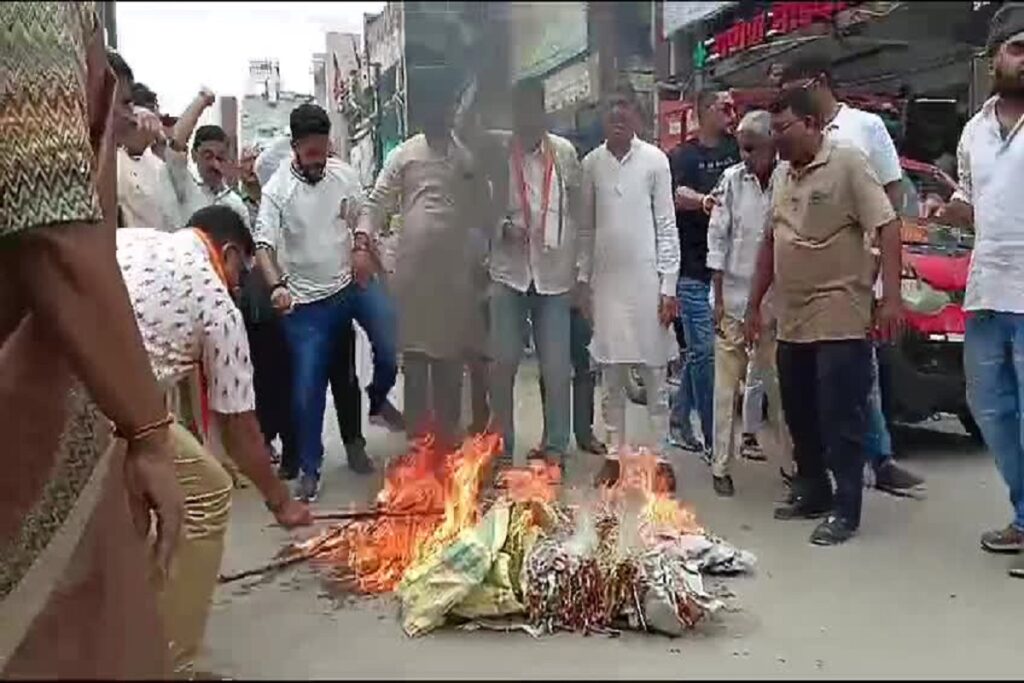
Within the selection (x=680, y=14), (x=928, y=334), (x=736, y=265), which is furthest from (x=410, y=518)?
(x=928, y=334)

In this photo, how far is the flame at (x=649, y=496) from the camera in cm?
402

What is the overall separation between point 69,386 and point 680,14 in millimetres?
2526

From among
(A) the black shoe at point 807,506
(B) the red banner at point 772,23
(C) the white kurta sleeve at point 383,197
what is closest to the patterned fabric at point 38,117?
(C) the white kurta sleeve at point 383,197

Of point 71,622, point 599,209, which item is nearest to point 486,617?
point 599,209

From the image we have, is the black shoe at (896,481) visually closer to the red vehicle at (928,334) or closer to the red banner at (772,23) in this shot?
the red vehicle at (928,334)

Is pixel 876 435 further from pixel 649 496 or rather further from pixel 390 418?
pixel 390 418

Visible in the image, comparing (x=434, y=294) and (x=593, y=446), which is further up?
(x=434, y=294)

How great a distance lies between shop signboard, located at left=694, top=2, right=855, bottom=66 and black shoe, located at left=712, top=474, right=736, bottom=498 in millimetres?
1613

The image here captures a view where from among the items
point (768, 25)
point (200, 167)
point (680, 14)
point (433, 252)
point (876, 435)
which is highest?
point (768, 25)

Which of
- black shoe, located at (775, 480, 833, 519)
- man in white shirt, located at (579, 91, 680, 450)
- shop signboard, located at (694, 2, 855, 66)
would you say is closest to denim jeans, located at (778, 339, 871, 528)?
black shoe, located at (775, 480, 833, 519)

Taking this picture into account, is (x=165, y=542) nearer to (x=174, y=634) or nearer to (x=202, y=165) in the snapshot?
(x=174, y=634)

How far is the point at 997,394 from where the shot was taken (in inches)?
170

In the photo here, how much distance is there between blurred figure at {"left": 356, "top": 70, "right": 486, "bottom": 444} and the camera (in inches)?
124

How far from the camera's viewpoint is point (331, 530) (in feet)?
13.6
